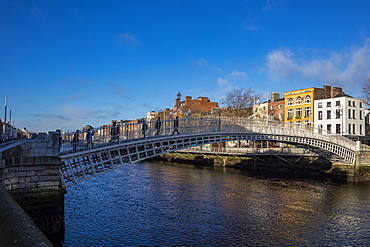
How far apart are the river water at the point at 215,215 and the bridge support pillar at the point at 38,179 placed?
4.07ft

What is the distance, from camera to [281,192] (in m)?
24.6

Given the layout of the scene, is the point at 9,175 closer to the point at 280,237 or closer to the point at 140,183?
the point at 280,237

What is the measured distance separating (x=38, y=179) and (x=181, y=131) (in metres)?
11.7

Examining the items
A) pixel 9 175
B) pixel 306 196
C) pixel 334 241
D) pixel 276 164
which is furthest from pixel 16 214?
pixel 276 164

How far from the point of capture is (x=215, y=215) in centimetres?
1695

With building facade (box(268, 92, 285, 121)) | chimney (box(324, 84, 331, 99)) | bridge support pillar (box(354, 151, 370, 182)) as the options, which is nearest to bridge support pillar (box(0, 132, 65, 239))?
bridge support pillar (box(354, 151, 370, 182))

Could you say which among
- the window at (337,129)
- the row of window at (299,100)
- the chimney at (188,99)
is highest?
the chimney at (188,99)

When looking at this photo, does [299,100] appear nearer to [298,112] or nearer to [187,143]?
[298,112]

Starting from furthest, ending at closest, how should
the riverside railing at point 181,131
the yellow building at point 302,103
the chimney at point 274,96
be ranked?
the chimney at point 274,96 < the yellow building at point 302,103 < the riverside railing at point 181,131

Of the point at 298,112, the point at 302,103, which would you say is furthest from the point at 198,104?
the point at 302,103

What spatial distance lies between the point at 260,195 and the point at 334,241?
978 cm

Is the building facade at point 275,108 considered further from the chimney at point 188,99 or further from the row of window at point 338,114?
the chimney at point 188,99

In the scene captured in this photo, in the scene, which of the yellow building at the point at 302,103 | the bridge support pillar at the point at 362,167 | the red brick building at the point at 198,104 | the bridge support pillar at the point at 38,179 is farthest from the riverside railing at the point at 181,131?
the red brick building at the point at 198,104

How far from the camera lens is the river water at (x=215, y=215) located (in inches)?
527
